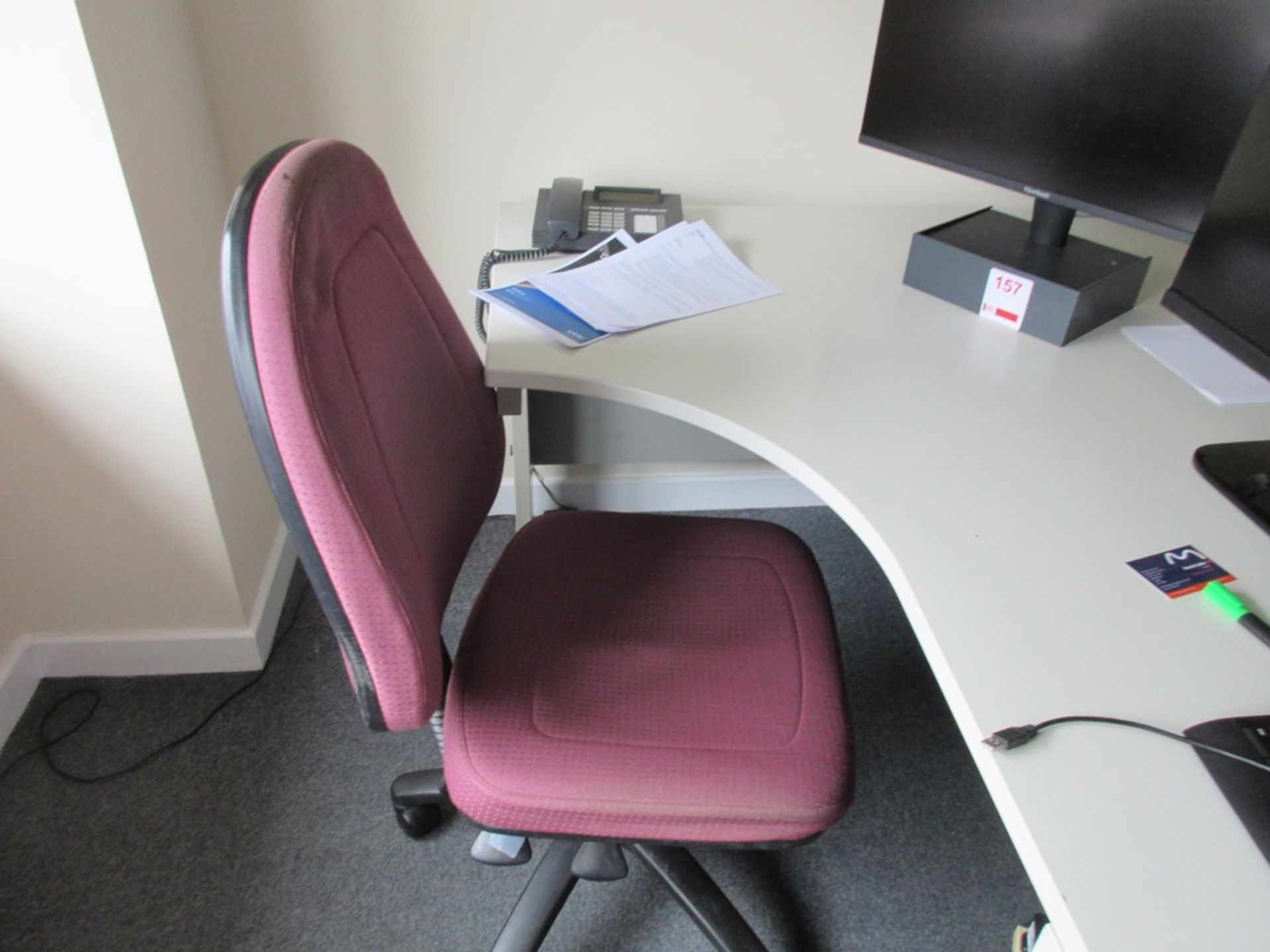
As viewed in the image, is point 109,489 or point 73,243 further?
point 109,489

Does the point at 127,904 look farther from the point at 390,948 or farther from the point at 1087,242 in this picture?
the point at 1087,242

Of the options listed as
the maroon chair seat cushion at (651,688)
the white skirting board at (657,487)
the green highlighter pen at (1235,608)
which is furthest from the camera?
the white skirting board at (657,487)

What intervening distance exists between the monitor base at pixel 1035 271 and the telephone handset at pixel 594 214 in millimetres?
412

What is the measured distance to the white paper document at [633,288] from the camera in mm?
1182

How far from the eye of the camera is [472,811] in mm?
901

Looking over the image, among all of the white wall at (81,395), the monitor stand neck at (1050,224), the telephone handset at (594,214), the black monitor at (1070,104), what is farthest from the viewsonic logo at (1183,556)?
the white wall at (81,395)

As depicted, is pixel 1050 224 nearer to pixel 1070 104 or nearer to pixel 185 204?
pixel 1070 104

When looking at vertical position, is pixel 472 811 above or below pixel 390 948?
above

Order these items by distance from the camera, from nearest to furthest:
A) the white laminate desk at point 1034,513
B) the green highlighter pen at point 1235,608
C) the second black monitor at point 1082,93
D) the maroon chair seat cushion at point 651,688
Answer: the white laminate desk at point 1034,513
the green highlighter pen at point 1235,608
the maroon chair seat cushion at point 651,688
the second black monitor at point 1082,93

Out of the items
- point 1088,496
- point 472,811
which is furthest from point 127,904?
point 1088,496

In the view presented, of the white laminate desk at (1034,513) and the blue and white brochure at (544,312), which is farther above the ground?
the blue and white brochure at (544,312)

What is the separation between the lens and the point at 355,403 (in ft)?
2.49

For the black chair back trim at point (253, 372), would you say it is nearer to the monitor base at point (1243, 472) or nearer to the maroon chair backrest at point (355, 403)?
the maroon chair backrest at point (355, 403)

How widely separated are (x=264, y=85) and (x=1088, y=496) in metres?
1.42
